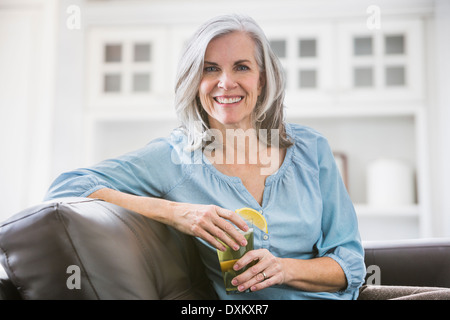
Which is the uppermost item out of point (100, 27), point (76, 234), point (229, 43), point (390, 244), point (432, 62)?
point (100, 27)

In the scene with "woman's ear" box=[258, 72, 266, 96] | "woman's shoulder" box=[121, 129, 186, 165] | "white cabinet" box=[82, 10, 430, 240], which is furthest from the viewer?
"white cabinet" box=[82, 10, 430, 240]

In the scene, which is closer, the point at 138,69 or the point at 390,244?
the point at 390,244

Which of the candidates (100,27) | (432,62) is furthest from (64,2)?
(432,62)

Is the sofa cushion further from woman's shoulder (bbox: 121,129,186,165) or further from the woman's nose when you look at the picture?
the woman's nose

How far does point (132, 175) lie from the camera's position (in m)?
1.00

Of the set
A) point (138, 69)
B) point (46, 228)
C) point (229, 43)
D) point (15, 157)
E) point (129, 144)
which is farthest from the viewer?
point (129, 144)

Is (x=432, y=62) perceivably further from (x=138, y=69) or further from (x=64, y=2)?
(x=64, y=2)

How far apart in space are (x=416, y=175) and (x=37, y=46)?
2.24 meters

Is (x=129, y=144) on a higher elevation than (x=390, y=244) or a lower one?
higher

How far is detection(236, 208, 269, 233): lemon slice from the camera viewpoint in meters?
0.87

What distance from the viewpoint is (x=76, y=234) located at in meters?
0.68

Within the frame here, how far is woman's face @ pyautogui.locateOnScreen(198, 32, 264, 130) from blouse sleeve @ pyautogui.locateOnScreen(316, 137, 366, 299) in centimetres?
25

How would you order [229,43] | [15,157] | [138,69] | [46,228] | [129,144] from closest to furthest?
[46,228], [229,43], [15,157], [138,69], [129,144]

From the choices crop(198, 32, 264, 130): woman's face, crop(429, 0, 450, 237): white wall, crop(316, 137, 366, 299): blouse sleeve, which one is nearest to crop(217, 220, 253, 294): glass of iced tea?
crop(316, 137, 366, 299): blouse sleeve
